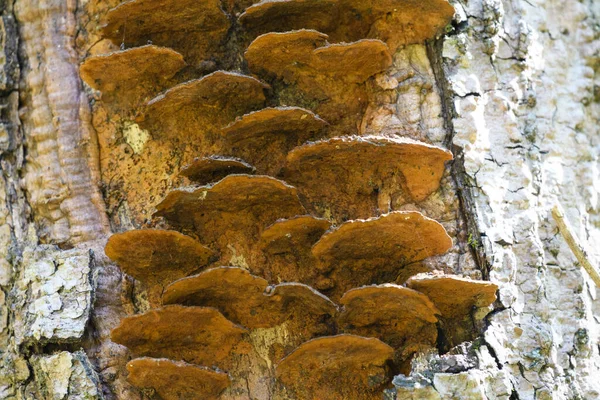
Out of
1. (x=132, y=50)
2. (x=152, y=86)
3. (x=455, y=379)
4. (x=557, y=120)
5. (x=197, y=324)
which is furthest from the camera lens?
(x=557, y=120)

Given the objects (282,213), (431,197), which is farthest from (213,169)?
(431,197)

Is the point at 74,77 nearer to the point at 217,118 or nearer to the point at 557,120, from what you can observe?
the point at 217,118

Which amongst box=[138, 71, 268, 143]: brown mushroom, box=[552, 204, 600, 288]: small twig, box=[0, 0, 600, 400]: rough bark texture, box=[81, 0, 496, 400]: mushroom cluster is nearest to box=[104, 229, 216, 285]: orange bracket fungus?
box=[81, 0, 496, 400]: mushroom cluster

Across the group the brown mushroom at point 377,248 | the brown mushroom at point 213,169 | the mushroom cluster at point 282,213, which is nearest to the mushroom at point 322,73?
the mushroom cluster at point 282,213

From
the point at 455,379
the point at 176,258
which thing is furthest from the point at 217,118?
the point at 455,379

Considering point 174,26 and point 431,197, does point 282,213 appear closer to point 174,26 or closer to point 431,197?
point 431,197

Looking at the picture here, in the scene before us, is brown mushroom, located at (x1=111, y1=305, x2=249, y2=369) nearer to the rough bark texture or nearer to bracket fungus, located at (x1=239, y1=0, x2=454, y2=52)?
the rough bark texture
